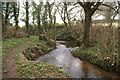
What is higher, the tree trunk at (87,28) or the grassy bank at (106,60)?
the tree trunk at (87,28)

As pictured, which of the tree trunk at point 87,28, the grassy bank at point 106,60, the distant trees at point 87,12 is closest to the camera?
the grassy bank at point 106,60

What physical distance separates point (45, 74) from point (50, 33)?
5.17 m

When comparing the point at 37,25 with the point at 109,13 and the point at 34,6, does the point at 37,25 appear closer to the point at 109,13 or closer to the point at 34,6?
the point at 34,6

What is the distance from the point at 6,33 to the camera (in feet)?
25.8

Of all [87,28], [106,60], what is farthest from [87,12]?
[106,60]

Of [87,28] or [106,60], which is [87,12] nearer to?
[87,28]

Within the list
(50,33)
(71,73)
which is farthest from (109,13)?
(71,73)

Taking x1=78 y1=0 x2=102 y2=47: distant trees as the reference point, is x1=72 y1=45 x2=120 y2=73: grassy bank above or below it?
below

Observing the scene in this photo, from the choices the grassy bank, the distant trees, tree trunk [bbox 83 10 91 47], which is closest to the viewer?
the grassy bank

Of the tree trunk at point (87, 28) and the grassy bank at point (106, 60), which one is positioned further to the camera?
the tree trunk at point (87, 28)

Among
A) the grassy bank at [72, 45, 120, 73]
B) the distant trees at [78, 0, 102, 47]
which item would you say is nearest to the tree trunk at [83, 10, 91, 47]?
the distant trees at [78, 0, 102, 47]

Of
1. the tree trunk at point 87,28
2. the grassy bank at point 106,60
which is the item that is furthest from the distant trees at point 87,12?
the grassy bank at point 106,60

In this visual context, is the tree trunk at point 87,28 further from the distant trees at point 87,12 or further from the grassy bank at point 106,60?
the grassy bank at point 106,60

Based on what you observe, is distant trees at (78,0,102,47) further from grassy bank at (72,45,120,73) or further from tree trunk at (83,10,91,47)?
grassy bank at (72,45,120,73)
